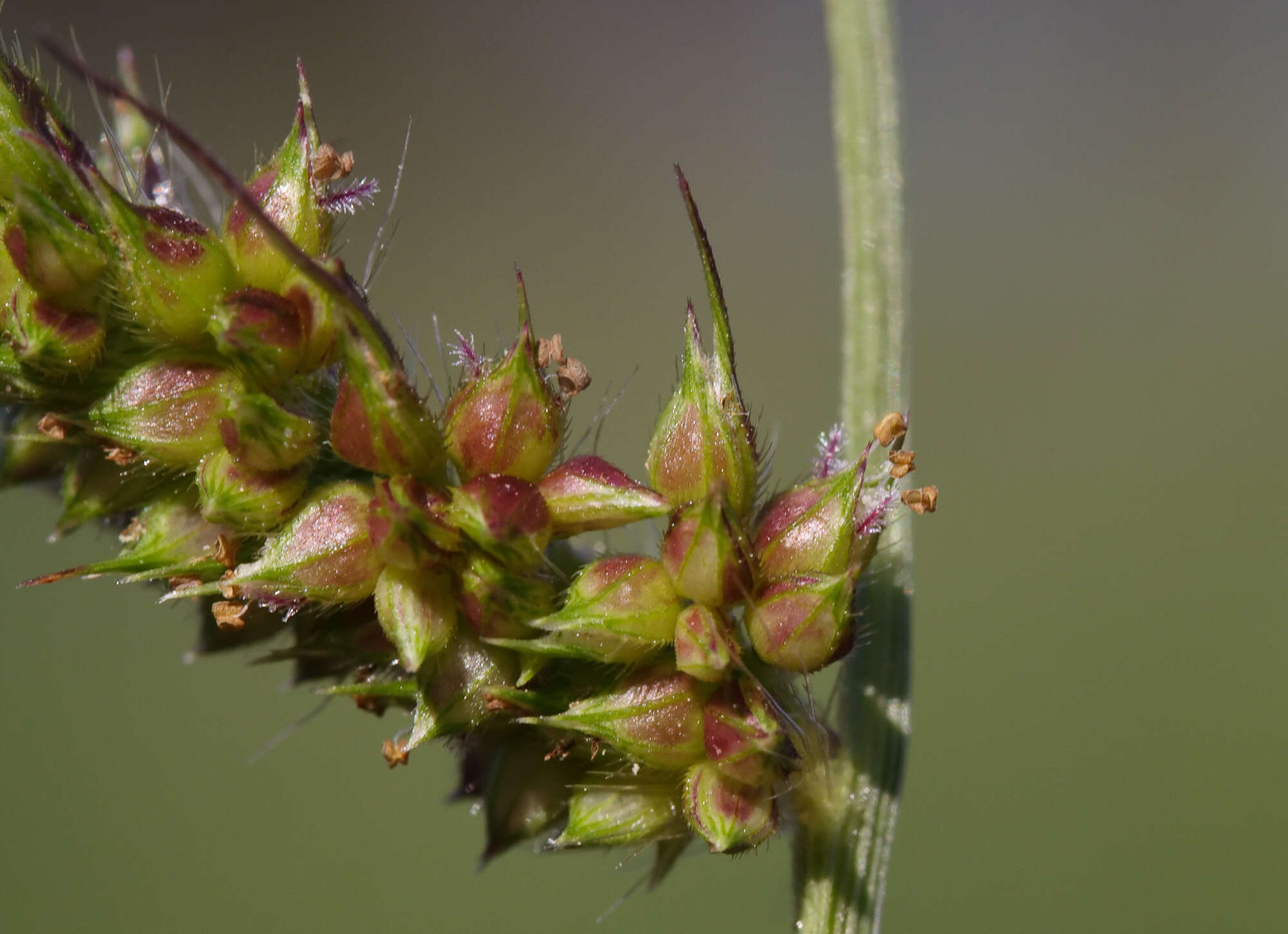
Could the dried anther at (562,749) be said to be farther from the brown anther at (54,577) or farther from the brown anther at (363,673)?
the brown anther at (54,577)

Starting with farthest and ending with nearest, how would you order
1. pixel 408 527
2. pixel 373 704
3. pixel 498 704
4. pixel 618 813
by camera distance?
pixel 373 704
pixel 618 813
pixel 498 704
pixel 408 527

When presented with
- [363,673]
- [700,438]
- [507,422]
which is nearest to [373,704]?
[363,673]

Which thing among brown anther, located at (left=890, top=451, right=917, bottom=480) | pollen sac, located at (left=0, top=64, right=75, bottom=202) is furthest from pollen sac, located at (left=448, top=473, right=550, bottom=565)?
pollen sac, located at (left=0, top=64, right=75, bottom=202)

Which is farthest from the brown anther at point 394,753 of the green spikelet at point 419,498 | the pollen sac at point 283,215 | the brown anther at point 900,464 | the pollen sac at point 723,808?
the brown anther at point 900,464

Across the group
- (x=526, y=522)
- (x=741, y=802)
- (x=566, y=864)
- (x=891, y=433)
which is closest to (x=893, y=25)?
(x=891, y=433)

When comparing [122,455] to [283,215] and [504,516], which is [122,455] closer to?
[283,215]

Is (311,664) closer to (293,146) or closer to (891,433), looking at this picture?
(293,146)
